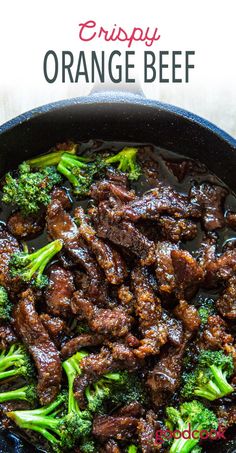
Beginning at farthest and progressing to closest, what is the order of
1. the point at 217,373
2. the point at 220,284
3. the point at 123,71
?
the point at 123,71 < the point at 220,284 < the point at 217,373

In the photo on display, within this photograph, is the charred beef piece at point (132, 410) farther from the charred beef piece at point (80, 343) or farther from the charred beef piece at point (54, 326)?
the charred beef piece at point (54, 326)

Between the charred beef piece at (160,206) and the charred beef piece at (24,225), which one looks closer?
the charred beef piece at (160,206)


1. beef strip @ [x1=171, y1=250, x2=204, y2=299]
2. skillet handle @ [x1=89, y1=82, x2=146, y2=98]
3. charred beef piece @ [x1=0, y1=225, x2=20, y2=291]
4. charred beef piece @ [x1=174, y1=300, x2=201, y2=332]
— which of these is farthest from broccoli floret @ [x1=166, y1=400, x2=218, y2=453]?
skillet handle @ [x1=89, y1=82, x2=146, y2=98]

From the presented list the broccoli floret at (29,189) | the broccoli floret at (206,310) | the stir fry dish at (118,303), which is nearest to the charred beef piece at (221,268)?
the stir fry dish at (118,303)

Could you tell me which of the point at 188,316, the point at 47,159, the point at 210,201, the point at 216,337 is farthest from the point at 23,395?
the point at 210,201

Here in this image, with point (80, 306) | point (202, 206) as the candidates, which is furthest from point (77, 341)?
point (202, 206)

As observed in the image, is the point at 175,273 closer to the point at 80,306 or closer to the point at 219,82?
the point at 80,306
